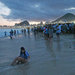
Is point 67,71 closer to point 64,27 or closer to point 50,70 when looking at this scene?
point 50,70

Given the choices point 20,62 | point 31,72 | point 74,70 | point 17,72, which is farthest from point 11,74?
point 74,70

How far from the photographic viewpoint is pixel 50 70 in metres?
5.96

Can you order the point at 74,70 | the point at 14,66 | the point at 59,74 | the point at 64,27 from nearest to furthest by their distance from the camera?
the point at 59,74
the point at 74,70
the point at 14,66
the point at 64,27

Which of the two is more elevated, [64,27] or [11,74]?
[64,27]

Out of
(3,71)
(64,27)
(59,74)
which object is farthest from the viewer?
(64,27)

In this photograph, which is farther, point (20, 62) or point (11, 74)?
point (20, 62)

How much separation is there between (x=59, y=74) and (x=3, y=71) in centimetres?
233

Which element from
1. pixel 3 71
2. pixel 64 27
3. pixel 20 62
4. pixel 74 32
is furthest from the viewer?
pixel 64 27

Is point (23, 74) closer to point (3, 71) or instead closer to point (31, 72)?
point (31, 72)

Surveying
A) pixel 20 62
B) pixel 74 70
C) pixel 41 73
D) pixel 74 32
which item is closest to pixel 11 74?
pixel 41 73

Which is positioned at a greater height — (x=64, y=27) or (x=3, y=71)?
(x=64, y=27)

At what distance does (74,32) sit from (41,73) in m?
20.8

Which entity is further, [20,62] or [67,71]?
[20,62]

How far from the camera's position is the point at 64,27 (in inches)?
1074
